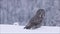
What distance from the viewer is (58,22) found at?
1847 mm

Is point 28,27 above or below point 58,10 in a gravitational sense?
below

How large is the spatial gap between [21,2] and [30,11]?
0.19 metres

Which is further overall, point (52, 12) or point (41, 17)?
point (52, 12)

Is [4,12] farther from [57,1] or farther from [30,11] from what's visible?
[57,1]

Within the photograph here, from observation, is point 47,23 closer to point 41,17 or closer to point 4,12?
point 41,17

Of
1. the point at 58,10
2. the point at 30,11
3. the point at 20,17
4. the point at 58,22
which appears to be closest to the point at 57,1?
the point at 58,10

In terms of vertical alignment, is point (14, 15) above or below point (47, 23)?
above

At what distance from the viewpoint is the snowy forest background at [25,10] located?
180 centimetres

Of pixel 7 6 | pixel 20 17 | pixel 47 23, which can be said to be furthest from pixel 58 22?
pixel 7 6

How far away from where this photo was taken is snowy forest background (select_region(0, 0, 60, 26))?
1.80 m

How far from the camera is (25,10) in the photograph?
182cm

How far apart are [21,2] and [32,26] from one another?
609 millimetres

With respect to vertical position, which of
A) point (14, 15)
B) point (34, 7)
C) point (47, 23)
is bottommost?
point (47, 23)

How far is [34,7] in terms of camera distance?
1800 millimetres
